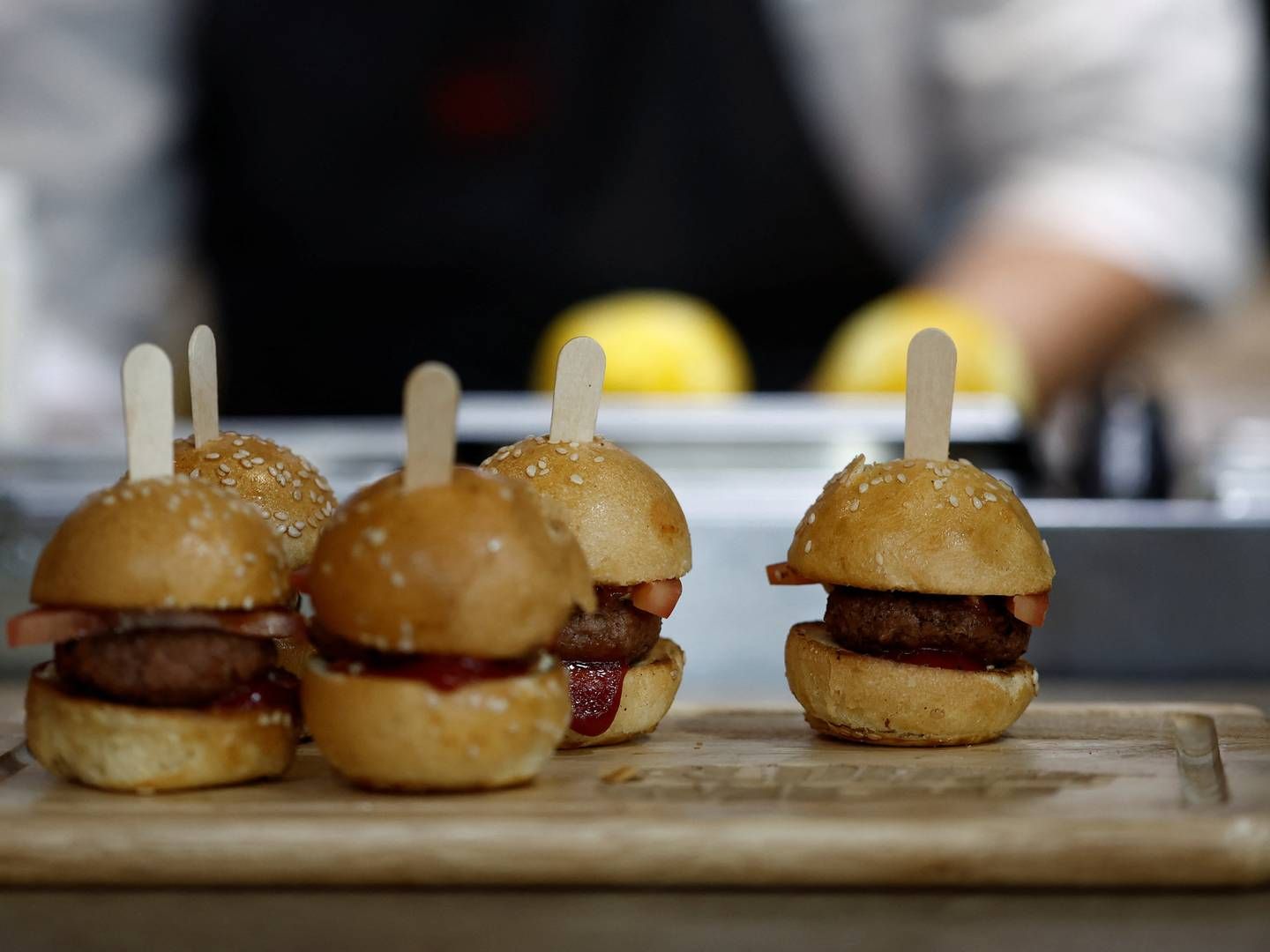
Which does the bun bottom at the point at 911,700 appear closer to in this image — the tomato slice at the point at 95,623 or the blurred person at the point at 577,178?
the tomato slice at the point at 95,623

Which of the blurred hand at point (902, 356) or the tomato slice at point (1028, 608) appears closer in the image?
the tomato slice at point (1028, 608)

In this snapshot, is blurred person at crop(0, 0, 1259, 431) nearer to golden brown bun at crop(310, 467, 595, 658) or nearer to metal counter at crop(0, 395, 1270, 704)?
metal counter at crop(0, 395, 1270, 704)

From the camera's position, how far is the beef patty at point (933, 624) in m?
2.13

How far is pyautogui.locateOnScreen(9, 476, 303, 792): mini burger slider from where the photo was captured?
1.77 meters

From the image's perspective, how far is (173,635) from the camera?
180cm

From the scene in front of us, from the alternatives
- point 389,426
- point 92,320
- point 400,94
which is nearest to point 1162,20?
point 400,94

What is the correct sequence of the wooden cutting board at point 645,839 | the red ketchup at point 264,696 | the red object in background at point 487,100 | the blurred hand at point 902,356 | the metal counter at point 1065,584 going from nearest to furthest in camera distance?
the wooden cutting board at point 645,839 < the red ketchup at point 264,696 < the metal counter at point 1065,584 < the blurred hand at point 902,356 < the red object in background at point 487,100

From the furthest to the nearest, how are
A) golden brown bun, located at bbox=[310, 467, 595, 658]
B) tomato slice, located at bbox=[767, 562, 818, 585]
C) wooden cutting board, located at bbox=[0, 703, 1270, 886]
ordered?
tomato slice, located at bbox=[767, 562, 818, 585] < golden brown bun, located at bbox=[310, 467, 595, 658] < wooden cutting board, located at bbox=[0, 703, 1270, 886]

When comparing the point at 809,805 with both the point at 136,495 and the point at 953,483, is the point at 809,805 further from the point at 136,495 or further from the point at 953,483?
the point at 136,495

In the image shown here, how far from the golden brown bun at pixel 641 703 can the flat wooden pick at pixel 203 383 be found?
2.47 ft

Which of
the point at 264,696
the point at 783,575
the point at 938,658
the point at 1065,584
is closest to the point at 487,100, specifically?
the point at 1065,584

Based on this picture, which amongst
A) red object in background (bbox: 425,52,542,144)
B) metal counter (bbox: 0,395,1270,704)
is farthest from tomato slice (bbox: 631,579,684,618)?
red object in background (bbox: 425,52,542,144)

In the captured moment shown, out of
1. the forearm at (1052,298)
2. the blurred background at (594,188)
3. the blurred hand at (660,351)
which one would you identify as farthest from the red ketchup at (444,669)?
the forearm at (1052,298)

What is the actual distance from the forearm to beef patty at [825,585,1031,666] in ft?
12.4
